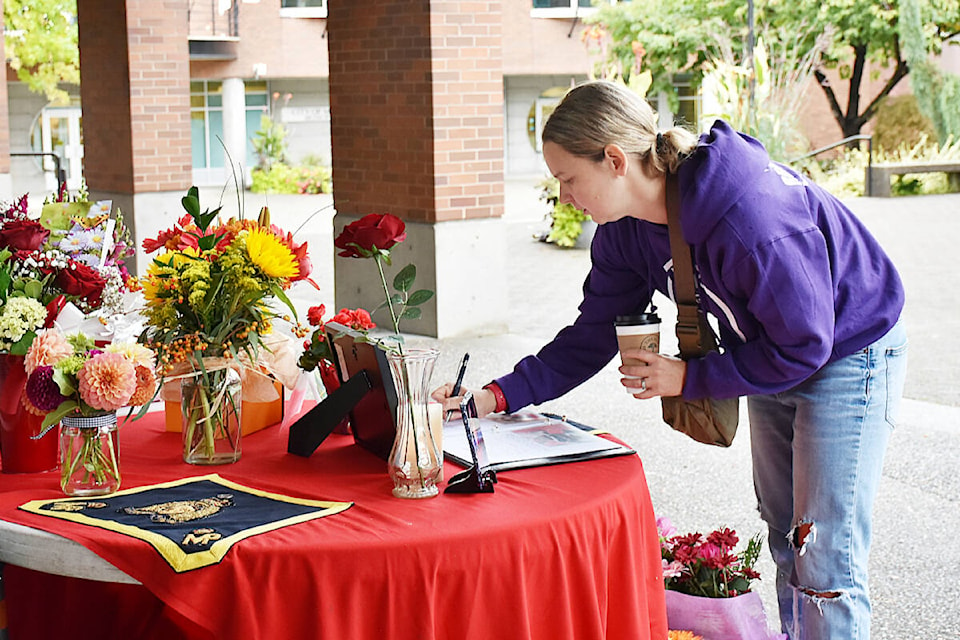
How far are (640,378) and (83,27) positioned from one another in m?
12.2

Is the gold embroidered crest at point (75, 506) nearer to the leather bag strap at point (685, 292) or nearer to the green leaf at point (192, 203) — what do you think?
the green leaf at point (192, 203)

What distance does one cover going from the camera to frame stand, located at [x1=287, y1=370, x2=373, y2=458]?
266cm

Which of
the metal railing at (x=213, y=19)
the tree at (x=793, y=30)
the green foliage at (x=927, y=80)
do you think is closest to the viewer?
the green foliage at (x=927, y=80)

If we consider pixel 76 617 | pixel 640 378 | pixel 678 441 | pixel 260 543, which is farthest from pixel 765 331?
pixel 678 441

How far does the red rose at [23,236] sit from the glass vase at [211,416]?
0.52 metres

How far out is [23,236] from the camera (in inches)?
111

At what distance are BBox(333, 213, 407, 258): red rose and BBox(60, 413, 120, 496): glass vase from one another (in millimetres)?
647

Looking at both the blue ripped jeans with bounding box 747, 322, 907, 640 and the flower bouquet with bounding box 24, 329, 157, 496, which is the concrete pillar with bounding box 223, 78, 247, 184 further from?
the blue ripped jeans with bounding box 747, 322, 907, 640

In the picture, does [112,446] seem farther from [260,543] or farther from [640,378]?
[640,378]

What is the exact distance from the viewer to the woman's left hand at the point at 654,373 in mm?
2627

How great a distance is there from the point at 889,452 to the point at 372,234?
4.02 metres

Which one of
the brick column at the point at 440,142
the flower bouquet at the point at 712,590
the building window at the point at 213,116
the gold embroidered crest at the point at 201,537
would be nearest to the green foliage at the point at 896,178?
the brick column at the point at 440,142

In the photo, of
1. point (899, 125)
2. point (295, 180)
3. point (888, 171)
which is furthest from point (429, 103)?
point (295, 180)

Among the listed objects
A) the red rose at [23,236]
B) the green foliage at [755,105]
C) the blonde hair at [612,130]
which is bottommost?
the red rose at [23,236]
